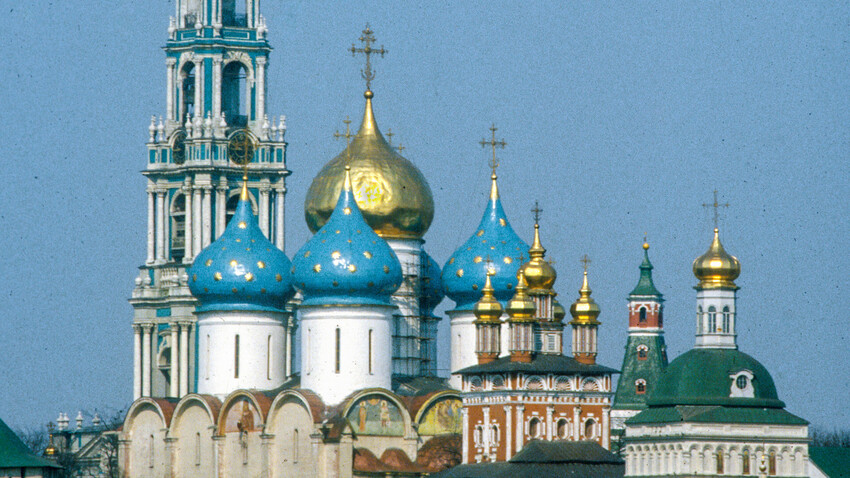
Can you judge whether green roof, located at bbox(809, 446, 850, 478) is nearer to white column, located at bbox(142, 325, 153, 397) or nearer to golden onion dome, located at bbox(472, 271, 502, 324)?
golden onion dome, located at bbox(472, 271, 502, 324)

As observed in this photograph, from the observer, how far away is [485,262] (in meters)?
61.1

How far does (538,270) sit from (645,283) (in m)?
23.4

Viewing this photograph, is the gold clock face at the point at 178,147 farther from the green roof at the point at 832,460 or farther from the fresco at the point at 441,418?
the green roof at the point at 832,460

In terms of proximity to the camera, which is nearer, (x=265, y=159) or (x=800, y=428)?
(x=800, y=428)

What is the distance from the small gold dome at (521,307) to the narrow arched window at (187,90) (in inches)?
620

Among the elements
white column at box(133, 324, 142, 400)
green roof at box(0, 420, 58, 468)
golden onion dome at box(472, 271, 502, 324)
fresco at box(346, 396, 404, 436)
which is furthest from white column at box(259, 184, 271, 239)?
green roof at box(0, 420, 58, 468)

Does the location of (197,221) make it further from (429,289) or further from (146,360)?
(429,289)

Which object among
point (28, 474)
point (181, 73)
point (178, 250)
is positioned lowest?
point (28, 474)

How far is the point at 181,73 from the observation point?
230 ft

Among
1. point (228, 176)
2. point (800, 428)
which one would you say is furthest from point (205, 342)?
point (800, 428)

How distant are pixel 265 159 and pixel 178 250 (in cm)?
334

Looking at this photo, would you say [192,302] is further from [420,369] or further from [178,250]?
[420,369]

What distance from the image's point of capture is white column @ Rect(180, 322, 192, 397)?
68375 mm

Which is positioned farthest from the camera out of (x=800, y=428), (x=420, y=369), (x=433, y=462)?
(x=420, y=369)
